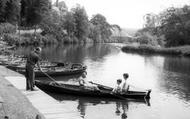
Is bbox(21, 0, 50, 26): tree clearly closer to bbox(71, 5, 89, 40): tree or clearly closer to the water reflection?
bbox(71, 5, 89, 40): tree

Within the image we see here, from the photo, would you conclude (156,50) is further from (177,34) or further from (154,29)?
(154,29)

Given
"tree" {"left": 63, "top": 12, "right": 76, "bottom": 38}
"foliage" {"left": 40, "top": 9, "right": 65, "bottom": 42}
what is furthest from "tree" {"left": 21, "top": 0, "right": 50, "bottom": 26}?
"tree" {"left": 63, "top": 12, "right": 76, "bottom": 38}

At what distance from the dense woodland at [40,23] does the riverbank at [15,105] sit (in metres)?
54.6

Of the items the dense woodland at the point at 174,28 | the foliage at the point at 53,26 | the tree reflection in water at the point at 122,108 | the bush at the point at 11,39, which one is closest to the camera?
the tree reflection in water at the point at 122,108

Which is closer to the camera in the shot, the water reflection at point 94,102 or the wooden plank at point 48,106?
the wooden plank at point 48,106

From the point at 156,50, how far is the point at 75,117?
66.8m

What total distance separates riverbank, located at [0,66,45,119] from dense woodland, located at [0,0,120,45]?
5457 cm

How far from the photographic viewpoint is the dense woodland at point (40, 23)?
77250 millimetres

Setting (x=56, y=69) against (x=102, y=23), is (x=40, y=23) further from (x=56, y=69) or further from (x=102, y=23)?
(x=56, y=69)

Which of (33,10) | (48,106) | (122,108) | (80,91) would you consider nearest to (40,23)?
(33,10)

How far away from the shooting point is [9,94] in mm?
14625

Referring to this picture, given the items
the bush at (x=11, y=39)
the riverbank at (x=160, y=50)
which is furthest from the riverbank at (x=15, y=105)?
the riverbank at (x=160, y=50)

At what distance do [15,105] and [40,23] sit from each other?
86532 millimetres

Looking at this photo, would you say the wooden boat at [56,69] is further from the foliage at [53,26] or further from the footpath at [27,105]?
the foliage at [53,26]
